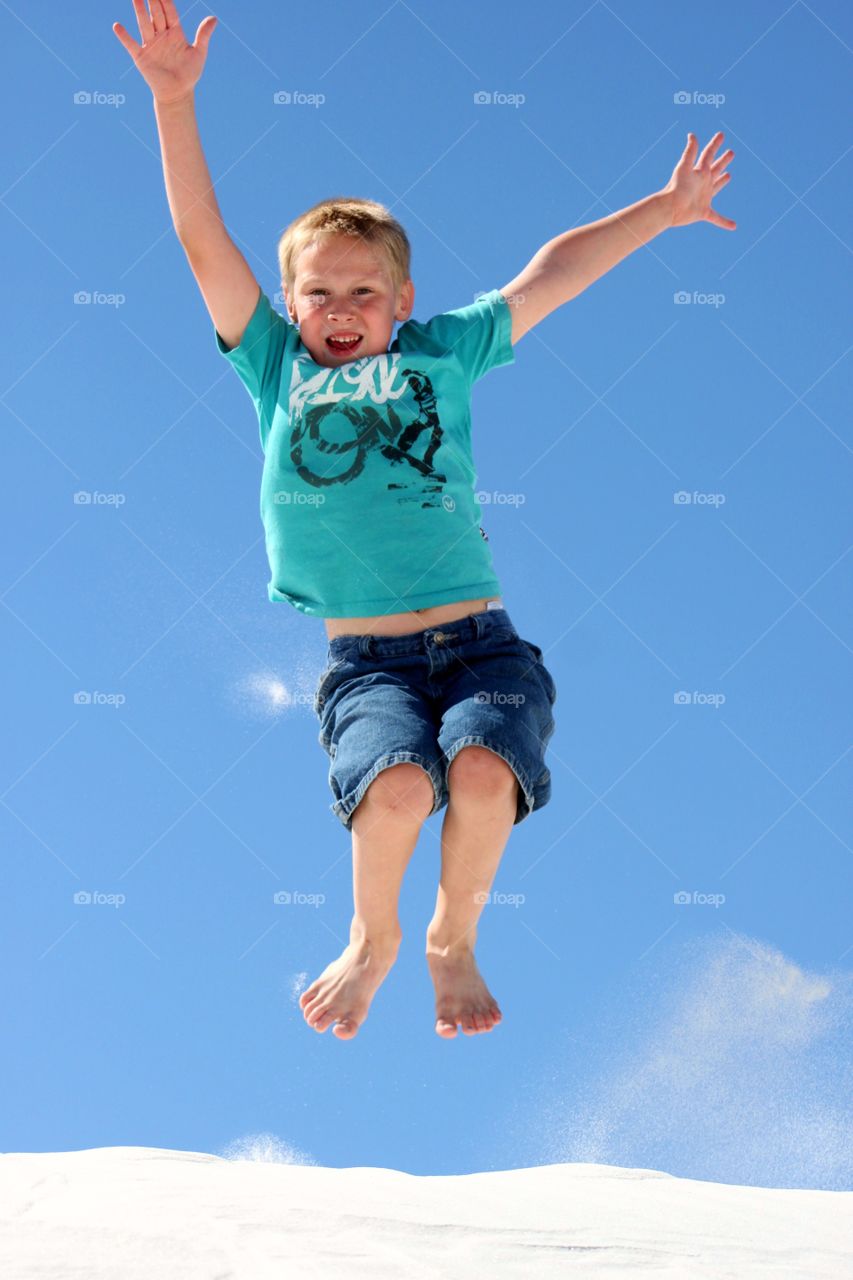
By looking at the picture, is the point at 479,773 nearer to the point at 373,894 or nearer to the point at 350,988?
the point at 373,894

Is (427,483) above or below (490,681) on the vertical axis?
above

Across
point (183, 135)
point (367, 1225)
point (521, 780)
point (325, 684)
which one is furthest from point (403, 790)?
point (367, 1225)

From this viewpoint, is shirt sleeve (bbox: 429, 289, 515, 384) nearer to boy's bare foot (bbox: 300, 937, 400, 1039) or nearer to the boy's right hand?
the boy's right hand

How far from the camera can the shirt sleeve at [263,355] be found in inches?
179

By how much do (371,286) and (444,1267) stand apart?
3436 millimetres

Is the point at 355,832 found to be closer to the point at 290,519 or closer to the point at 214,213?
the point at 290,519

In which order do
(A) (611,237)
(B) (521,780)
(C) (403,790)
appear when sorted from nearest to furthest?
(C) (403,790)
(B) (521,780)
(A) (611,237)

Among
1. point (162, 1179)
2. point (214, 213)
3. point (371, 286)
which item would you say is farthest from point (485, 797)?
point (162, 1179)

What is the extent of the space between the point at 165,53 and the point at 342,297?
0.93 metres

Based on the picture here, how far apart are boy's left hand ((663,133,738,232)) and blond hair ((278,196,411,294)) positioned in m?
1.05

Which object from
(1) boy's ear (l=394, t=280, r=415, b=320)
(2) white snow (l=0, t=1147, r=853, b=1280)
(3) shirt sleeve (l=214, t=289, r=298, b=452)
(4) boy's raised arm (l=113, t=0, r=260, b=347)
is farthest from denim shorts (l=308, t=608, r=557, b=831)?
(2) white snow (l=0, t=1147, r=853, b=1280)

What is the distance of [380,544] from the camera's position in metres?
4.29

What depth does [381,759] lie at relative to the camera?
3.92 meters

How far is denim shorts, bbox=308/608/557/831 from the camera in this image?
A: 3.96 metres
